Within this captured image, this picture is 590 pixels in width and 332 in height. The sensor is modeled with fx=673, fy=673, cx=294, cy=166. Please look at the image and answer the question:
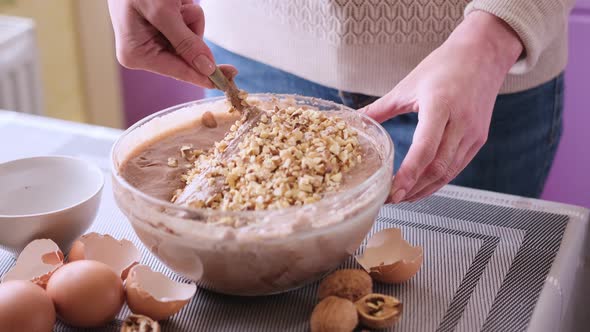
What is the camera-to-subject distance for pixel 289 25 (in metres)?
1.27

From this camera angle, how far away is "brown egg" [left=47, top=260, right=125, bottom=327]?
771 mm

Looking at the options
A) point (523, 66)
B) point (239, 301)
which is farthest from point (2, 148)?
point (523, 66)

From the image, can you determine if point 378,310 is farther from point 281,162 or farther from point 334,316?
point 281,162

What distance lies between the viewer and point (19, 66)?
2.15 m

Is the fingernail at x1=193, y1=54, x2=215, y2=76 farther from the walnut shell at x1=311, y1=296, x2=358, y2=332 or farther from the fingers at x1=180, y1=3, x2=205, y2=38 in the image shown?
the walnut shell at x1=311, y1=296, x2=358, y2=332

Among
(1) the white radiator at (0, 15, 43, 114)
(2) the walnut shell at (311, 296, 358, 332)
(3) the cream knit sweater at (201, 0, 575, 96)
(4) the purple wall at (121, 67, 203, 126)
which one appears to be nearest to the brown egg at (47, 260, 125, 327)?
(2) the walnut shell at (311, 296, 358, 332)

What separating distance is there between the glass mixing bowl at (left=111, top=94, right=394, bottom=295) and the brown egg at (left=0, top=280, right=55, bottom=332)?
135mm

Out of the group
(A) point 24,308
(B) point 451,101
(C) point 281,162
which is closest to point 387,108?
(B) point 451,101

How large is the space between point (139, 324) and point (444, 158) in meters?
0.45

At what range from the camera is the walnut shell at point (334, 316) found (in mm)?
764

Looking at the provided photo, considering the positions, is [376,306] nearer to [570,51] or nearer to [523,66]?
[523,66]

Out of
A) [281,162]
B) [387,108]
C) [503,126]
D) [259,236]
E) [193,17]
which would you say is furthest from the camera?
[503,126]

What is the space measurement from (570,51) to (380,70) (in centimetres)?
100

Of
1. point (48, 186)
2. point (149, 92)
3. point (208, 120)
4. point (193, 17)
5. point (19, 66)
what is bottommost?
point (149, 92)
